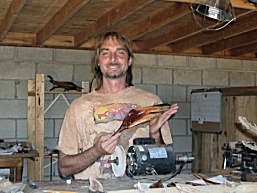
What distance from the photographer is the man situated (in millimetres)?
2125

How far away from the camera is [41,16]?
12.2 feet

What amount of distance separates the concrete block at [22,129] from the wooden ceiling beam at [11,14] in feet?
3.35

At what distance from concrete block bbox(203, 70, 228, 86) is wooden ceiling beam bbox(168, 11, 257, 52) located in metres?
0.71

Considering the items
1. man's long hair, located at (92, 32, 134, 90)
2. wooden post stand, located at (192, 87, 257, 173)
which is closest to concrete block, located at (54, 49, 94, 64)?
wooden post stand, located at (192, 87, 257, 173)

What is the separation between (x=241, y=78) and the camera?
5.79 m

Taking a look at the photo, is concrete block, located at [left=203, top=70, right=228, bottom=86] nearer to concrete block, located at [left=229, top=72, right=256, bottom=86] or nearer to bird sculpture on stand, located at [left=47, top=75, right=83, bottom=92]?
concrete block, located at [left=229, top=72, right=256, bottom=86]

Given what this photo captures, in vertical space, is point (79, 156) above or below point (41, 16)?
below

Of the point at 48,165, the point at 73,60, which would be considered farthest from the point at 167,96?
the point at 48,165

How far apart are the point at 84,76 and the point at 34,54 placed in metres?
0.62

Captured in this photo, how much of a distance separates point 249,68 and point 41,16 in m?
3.25

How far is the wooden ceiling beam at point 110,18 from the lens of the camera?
3066 millimetres

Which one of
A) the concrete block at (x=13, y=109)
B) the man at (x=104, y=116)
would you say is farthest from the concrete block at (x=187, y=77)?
the man at (x=104, y=116)

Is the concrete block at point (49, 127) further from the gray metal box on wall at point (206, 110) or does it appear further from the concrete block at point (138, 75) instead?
the gray metal box on wall at point (206, 110)

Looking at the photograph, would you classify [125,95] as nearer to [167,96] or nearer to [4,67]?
[4,67]
